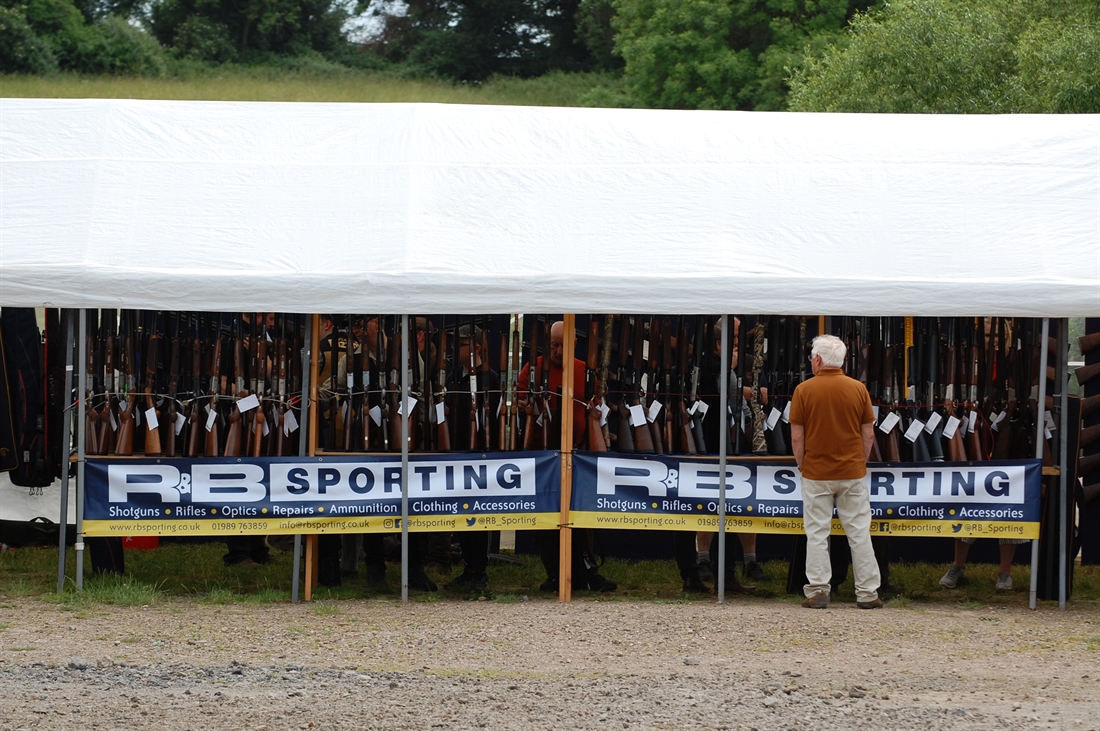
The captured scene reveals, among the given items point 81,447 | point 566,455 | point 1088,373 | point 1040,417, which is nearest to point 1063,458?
point 1040,417

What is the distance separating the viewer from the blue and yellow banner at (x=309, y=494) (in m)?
7.58

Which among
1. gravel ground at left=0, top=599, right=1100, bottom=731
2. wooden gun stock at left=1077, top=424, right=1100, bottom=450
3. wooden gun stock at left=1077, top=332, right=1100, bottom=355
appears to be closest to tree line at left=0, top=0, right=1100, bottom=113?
wooden gun stock at left=1077, top=332, right=1100, bottom=355

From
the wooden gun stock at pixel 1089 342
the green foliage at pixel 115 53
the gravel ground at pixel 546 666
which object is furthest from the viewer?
the green foliage at pixel 115 53

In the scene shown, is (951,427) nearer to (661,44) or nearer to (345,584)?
(345,584)

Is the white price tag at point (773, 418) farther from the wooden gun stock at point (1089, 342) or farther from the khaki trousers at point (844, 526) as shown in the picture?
the wooden gun stock at point (1089, 342)

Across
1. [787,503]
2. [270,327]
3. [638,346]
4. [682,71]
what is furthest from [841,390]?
[682,71]

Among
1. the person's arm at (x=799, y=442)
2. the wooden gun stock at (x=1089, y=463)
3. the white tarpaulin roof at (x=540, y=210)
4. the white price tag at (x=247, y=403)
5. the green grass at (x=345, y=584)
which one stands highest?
the white tarpaulin roof at (x=540, y=210)

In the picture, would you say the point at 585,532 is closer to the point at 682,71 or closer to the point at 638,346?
the point at 638,346

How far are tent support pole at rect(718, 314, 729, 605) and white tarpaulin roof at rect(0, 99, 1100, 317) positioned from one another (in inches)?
15.4

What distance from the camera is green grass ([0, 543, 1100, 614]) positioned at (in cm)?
776

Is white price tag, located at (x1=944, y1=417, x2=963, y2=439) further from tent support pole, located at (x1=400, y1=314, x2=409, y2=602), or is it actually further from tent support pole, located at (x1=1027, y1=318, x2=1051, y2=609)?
tent support pole, located at (x1=400, y1=314, x2=409, y2=602)

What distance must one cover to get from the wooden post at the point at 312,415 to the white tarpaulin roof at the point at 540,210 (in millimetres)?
440

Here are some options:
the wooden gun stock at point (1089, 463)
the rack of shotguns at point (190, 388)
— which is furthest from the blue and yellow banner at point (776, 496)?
the rack of shotguns at point (190, 388)

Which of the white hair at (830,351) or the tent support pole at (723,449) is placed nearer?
the white hair at (830,351)
